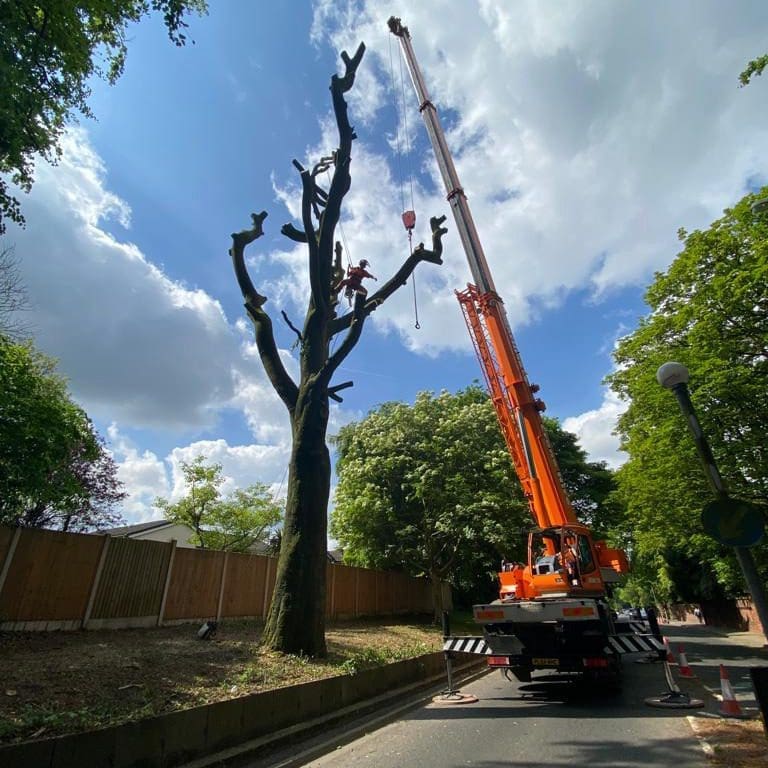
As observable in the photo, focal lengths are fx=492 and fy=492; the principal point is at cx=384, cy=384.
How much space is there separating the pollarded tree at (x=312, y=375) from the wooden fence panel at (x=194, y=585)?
12.2 ft

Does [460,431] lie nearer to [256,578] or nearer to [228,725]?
[256,578]

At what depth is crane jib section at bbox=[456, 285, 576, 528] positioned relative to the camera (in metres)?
10.8

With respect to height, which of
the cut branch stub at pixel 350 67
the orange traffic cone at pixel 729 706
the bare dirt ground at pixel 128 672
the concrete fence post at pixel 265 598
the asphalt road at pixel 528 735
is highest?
the cut branch stub at pixel 350 67

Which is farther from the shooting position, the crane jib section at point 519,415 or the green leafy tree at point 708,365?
the green leafy tree at point 708,365

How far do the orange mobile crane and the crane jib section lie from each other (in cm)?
2

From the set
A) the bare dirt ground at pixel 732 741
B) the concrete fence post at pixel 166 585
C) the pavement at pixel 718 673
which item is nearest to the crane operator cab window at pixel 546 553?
the pavement at pixel 718 673

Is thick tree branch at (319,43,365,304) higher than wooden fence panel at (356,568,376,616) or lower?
higher

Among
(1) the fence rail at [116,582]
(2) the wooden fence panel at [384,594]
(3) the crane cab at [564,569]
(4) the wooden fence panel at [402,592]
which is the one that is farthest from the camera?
(4) the wooden fence panel at [402,592]

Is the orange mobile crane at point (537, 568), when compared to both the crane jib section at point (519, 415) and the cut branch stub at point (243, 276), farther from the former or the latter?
the cut branch stub at point (243, 276)

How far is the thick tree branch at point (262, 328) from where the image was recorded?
10484 millimetres

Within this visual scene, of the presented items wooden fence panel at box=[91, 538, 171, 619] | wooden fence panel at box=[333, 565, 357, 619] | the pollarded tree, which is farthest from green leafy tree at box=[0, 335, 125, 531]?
wooden fence panel at box=[333, 565, 357, 619]

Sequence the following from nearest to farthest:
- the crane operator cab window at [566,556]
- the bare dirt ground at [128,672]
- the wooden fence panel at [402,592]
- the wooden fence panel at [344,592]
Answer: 1. the bare dirt ground at [128,672]
2. the crane operator cab window at [566,556]
3. the wooden fence panel at [344,592]
4. the wooden fence panel at [402,592]

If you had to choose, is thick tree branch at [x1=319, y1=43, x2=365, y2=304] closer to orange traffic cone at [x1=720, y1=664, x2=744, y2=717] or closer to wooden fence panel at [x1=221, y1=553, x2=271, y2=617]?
wooden fence panel at [x1=221, y1=553, x2=271, y2=617]

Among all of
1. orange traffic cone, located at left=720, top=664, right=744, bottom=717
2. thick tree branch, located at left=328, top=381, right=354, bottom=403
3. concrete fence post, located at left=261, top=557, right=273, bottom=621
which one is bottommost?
orange traffic cone, located at left=720, top=664, right=744, bottom=717
